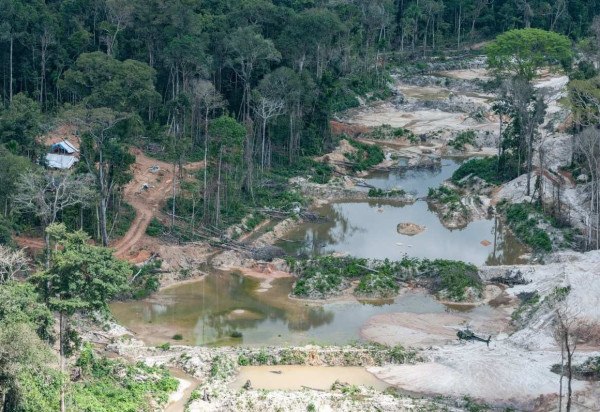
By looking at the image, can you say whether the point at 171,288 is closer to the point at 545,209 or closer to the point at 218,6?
the point at 545,209

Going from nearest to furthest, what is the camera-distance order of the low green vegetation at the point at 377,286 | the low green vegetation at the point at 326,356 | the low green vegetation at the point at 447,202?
the low green vegetation at the point at 326,356, the low green vegetation at the point at 377,286, the low green vegetation at the point at 447,202

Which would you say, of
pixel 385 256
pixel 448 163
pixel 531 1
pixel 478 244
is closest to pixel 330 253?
pixel 385 256

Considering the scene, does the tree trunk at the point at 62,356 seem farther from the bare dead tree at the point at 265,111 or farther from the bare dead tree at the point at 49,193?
the bare dead tree at the point at 265,111

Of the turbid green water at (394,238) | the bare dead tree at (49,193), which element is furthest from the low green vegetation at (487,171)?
the bare dead tree at (49,193)

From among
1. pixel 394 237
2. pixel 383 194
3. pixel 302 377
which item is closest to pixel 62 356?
pixel 302 377

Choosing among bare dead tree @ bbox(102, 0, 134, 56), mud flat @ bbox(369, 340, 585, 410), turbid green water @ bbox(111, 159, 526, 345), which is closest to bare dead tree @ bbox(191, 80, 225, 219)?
bare dead tree @ bbox(102, 0, 134, 56)

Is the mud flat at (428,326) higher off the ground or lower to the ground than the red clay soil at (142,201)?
lower

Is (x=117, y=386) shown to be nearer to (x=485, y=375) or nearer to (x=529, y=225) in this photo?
(x=485, y=375)
